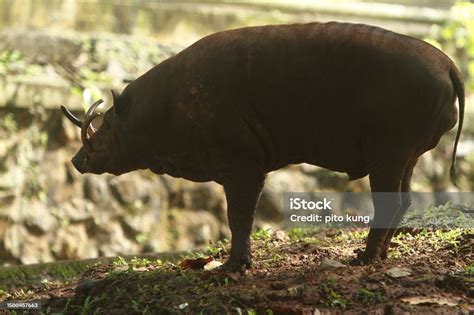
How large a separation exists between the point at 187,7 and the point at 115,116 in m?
5.66

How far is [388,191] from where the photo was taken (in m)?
5.44

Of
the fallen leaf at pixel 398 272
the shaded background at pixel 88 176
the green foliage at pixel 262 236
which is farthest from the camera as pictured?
the shaded background at pixel 88 176

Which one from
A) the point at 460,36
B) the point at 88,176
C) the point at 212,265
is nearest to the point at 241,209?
the point at 212,265

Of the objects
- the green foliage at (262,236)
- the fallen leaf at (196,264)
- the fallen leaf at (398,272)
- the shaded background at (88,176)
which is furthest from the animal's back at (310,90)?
the shaded background at (88,176)

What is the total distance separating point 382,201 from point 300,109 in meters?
0.87

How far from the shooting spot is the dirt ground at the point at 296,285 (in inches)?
194

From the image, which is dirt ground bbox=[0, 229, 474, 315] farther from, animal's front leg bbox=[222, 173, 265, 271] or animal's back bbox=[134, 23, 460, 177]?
animal's back bbox=[134, 23, 460, 177]

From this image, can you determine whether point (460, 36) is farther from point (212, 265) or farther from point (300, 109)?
point (212, 265)

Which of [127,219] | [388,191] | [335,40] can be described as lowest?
[127,219]

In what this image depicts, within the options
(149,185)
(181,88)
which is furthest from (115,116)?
(149,185)

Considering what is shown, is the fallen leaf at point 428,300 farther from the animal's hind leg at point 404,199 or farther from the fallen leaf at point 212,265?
the fallen leaf at point 212,265

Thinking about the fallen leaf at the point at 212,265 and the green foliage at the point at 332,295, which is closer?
the green foliage at the point at 332,295

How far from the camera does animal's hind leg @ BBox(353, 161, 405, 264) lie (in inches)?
212

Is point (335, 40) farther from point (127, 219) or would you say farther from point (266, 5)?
point (266, 5)
